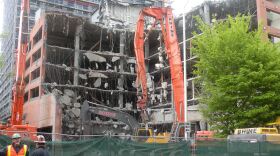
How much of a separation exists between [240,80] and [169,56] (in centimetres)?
749

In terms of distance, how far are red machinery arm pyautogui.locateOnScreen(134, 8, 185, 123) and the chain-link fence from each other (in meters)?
9.14

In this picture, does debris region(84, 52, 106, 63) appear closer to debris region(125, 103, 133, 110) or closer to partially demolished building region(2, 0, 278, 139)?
partially demolished building region(2, 0, 278, 139)

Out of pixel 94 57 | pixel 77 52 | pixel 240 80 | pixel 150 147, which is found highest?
pixel 77 52

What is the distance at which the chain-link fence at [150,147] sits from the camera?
42.1 ft

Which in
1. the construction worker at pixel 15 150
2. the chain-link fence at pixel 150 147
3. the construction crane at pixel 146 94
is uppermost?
the construction crane at pixel 146 94

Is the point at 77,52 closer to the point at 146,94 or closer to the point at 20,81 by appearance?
the point at 20,81

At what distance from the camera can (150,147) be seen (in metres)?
13.9

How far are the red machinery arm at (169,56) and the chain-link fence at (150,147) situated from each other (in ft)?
30.0

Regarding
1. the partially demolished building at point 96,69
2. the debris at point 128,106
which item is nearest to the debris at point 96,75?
the partially demolished building at point 96,69

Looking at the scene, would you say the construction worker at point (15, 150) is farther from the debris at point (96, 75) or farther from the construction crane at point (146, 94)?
the debris at point (96, 75)

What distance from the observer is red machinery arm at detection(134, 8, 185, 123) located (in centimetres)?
2441

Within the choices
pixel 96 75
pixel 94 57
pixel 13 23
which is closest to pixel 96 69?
pixel 94 57

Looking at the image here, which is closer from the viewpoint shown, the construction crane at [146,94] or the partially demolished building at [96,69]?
the construction crane at [146,94]

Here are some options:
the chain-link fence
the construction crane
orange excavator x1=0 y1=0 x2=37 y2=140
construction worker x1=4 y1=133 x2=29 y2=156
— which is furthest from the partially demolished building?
construction worker x1=4 y1=133 x2=29 y2=156
